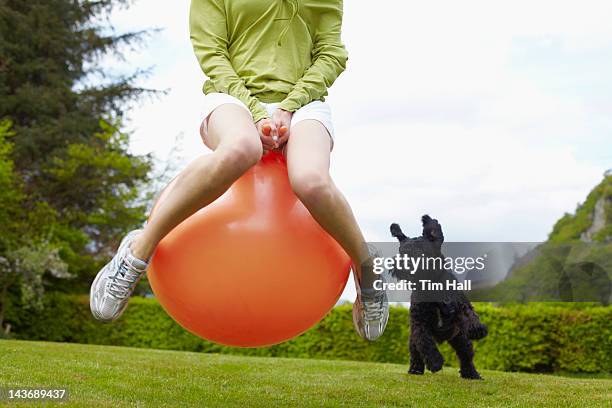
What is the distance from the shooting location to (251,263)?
3879 millimetres

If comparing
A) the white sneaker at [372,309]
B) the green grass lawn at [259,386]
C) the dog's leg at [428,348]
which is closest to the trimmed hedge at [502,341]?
the green grass lawn at [259,386]

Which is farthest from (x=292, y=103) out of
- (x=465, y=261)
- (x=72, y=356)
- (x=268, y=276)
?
(x=72, y=356)

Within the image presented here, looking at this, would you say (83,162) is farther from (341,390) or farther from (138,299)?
(341,390)

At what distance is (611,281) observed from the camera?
14.6 m

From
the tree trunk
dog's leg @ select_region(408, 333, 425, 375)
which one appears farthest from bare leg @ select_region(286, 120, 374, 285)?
the tree trunk

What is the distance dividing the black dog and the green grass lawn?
0.29m

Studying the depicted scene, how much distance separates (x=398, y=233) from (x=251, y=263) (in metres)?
2.93

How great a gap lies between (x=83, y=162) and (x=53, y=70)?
15.3ft

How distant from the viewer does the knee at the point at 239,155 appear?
3.70 m

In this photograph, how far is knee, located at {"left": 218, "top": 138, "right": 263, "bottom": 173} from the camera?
3.70 metres

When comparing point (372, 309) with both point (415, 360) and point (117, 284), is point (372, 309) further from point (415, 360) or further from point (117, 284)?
point (415, 360)

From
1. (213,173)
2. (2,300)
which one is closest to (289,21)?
(213,173)

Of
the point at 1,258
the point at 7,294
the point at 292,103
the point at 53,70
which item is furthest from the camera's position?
the point at 53,70

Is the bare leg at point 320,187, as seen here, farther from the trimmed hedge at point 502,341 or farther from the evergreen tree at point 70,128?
the evergreen tree at point 70,128
